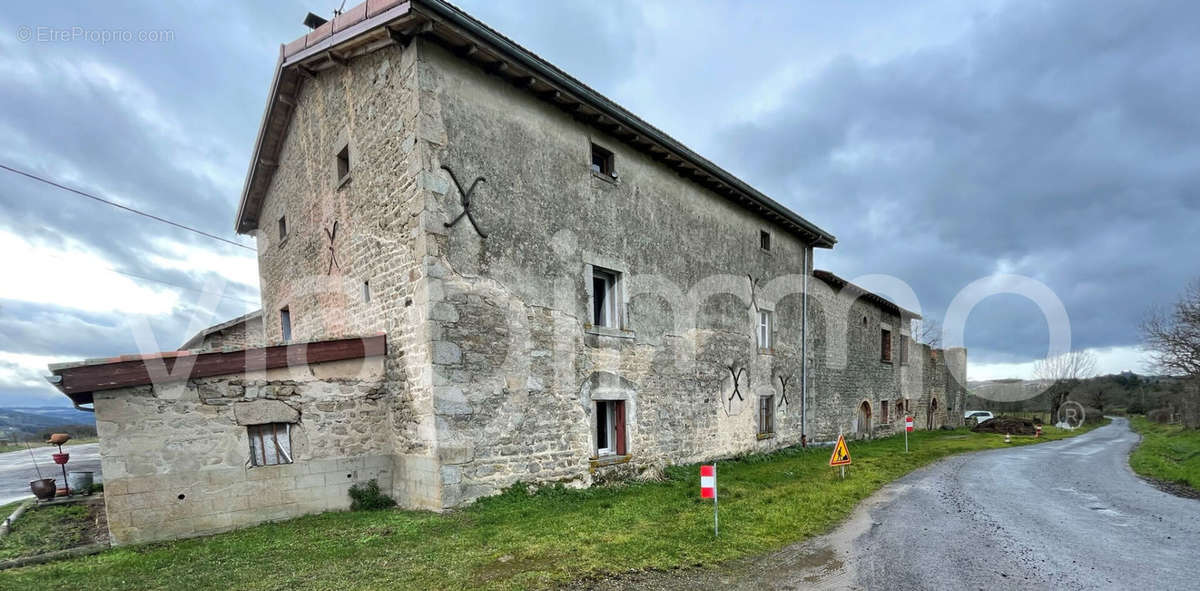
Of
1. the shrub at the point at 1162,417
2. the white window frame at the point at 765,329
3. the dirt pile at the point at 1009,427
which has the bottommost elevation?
the shrub at the point at 1162,417

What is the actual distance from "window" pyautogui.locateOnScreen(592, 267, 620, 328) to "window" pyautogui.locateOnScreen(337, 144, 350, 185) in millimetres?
5236

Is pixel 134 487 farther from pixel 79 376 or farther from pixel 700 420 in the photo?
pixel 700 420

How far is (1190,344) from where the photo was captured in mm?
22812

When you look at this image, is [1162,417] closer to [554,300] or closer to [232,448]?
[554,300]

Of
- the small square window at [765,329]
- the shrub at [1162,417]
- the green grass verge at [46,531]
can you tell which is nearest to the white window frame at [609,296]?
the small square window at [765,329]

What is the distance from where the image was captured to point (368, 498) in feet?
25.6

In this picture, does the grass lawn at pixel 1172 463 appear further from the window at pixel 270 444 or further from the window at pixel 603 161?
the window at pixel 270 444

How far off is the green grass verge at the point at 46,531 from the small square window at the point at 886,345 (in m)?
25.1

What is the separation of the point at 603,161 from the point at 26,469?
793 inches

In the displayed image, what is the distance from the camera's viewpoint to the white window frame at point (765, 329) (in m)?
14.6

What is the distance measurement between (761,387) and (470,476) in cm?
956

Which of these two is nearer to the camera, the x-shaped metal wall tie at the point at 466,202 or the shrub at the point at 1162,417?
the x-shaped metal wall tie at the point at 466,202

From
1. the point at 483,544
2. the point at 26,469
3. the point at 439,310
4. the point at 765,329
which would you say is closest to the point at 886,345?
the point at 765,329

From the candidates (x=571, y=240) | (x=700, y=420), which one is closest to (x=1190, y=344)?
(x=700, y=420)
